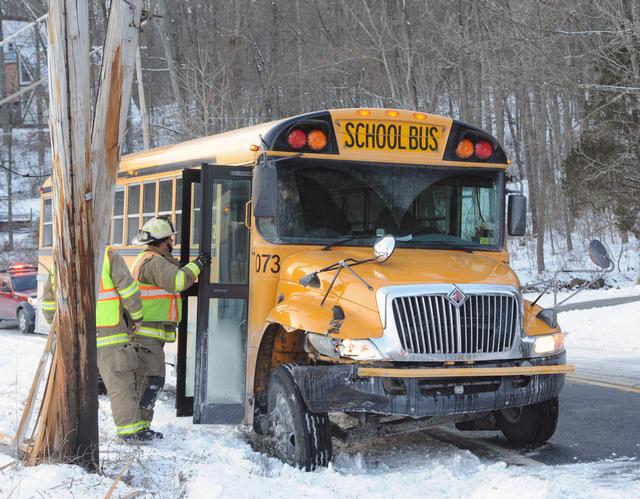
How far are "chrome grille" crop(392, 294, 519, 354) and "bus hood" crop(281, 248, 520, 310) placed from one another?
0.16 m

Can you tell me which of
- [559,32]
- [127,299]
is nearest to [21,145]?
[559,32]

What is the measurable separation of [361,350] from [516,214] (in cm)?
221

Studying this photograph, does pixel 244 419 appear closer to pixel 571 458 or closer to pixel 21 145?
pixel 571 458

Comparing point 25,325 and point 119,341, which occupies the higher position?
point 119,341

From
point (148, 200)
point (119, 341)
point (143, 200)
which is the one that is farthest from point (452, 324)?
point (143, 200)

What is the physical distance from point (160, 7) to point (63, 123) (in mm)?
28653

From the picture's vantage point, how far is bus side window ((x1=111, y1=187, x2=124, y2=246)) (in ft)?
34.3

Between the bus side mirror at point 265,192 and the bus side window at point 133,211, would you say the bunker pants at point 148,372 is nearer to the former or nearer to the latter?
the bus side mirror at point 265,192

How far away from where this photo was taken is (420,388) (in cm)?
558

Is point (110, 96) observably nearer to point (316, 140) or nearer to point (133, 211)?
point (316, 140)

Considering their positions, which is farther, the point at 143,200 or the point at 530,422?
the point at 143,200

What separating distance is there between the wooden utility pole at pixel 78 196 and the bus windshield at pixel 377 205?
1525mm

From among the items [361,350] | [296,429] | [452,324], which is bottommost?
[296,429]

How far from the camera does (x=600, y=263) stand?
5977 millimetres
